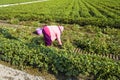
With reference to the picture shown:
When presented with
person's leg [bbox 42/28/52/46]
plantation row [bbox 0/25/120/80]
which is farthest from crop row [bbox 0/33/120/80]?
person's leg [bbox 42/28/52/46]

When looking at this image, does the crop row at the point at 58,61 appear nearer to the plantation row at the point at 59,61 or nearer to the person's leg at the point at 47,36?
the plantation row at the point at 59,61

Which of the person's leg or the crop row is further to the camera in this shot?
the person's leg

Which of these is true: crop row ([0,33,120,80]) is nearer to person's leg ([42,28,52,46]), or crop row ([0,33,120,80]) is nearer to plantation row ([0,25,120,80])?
→ plantation row ([0,25,120,80])

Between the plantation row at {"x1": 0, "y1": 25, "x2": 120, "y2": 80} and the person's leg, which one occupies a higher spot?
the person's leg

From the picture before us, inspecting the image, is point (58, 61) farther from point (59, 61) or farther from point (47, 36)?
point (47, 36)

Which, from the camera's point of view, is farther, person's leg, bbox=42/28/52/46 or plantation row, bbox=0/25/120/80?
person's leg, bbox=42/28/52/46

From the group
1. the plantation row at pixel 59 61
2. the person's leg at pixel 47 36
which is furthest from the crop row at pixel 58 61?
the person's leg at pixel 47 36

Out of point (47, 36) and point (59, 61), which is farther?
point (47, 36)

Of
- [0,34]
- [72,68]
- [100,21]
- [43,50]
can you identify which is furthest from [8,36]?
[100,21]

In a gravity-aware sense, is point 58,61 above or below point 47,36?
below

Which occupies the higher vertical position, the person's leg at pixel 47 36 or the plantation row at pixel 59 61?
the person's leg at pixel 47 36

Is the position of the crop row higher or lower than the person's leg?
lower

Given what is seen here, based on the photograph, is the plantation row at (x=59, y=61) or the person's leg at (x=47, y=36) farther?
the person's leg at (x=47, y=36)

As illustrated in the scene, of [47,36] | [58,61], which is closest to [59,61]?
[58,61]
